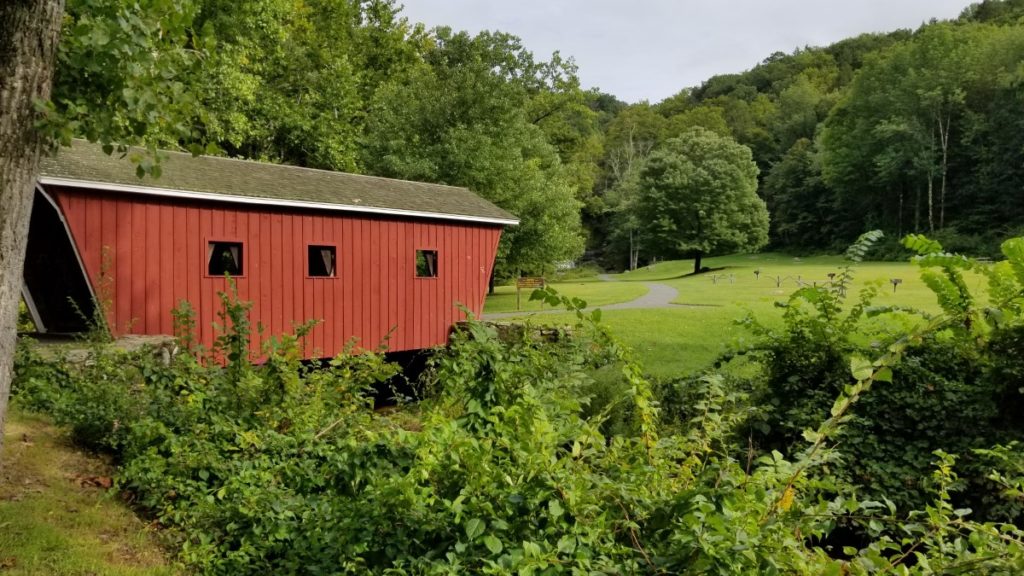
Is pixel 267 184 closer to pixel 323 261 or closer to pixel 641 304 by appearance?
pixel 323 261

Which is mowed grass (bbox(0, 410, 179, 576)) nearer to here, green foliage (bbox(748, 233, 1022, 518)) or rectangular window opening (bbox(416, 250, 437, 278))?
green foliage (bbox(748, 233, 1022, 518))

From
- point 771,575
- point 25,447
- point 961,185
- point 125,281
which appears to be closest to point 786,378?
point 771,575

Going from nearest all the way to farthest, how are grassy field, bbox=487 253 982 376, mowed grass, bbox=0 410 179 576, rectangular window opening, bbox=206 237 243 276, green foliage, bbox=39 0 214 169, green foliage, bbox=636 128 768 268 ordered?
green foliage, bbox=39 0 214 169
mowed grass, bbox=0 410 179 576
rectangular window opening, bbox=206 237 243 276
grassy field, bbox=487 253 982 376
green foliage, bbox=636 128 768 268

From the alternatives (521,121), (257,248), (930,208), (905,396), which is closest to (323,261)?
(257,248)

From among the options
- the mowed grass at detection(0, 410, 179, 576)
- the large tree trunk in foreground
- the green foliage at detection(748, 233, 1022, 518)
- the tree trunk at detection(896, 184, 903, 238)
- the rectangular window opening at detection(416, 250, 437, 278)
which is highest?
the tree trunk at detection(896, 184, 903, 238)

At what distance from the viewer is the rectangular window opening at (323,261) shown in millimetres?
11891

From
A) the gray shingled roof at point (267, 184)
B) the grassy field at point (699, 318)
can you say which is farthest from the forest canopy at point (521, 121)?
the grassy field at point (699, 318)

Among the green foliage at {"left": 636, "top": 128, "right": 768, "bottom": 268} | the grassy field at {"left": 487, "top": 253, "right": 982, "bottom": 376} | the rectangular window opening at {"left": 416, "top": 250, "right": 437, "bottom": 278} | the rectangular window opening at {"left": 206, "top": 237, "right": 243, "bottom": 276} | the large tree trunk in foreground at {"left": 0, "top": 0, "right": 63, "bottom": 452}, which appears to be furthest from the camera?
the green foliage at {"left": 636, "top": 128, "right": 768, "bottom": 268}

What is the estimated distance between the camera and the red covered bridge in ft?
31.0

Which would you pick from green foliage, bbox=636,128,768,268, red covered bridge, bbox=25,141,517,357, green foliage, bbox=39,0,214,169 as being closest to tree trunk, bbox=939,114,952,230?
green foliage, bbox=636,128,768,268

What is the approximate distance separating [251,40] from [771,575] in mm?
22328

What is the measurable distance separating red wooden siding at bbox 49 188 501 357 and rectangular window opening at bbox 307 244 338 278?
0.11 m

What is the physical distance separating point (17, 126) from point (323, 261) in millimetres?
9312

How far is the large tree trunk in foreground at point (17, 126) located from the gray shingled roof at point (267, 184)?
5395mm
